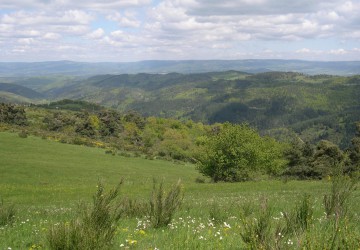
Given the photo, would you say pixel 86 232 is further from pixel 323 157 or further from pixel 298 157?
pixel 298 157

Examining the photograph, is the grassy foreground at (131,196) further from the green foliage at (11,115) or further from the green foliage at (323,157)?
the green foliage at (11,115)

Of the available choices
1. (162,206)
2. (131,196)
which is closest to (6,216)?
(162,206)

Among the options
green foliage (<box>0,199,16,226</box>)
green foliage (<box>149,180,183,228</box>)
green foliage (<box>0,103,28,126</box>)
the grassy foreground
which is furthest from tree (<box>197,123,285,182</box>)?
green foliage (<box>0,103,28,126</box>)

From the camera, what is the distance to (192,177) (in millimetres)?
54594

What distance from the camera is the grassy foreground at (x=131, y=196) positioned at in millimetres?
7848

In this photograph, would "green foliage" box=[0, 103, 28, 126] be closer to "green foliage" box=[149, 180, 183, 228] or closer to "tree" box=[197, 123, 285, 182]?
"tree" box=[197, 123, 285, 182]

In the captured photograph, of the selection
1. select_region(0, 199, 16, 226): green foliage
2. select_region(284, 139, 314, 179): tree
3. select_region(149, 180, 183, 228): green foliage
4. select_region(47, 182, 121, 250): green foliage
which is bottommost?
select_region(284, 139, 314, 179): tree

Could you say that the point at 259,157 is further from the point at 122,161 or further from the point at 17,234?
the point at 17,234

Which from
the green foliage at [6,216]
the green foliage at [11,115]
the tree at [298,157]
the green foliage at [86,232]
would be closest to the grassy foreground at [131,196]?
the green foliage at [6,216]

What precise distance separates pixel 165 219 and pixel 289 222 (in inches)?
149

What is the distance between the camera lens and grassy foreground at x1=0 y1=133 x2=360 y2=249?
7.85 meters

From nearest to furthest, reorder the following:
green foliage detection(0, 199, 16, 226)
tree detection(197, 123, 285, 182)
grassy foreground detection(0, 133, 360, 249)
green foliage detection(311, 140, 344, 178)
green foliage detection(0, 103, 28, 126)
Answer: grassy foreground detection(0, 133, 360, 249)
green foliage detection(0, 199, 16, 226)
tree detection(197, 123, 285, 182)
green foliage detection(311, 140, 344, 178)
green foliage detection(0, 103, 28, 126)

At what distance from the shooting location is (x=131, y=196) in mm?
26922

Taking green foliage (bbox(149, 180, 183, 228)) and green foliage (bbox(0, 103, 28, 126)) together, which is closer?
green foliage (bbox(149, 180, 183, 228))
